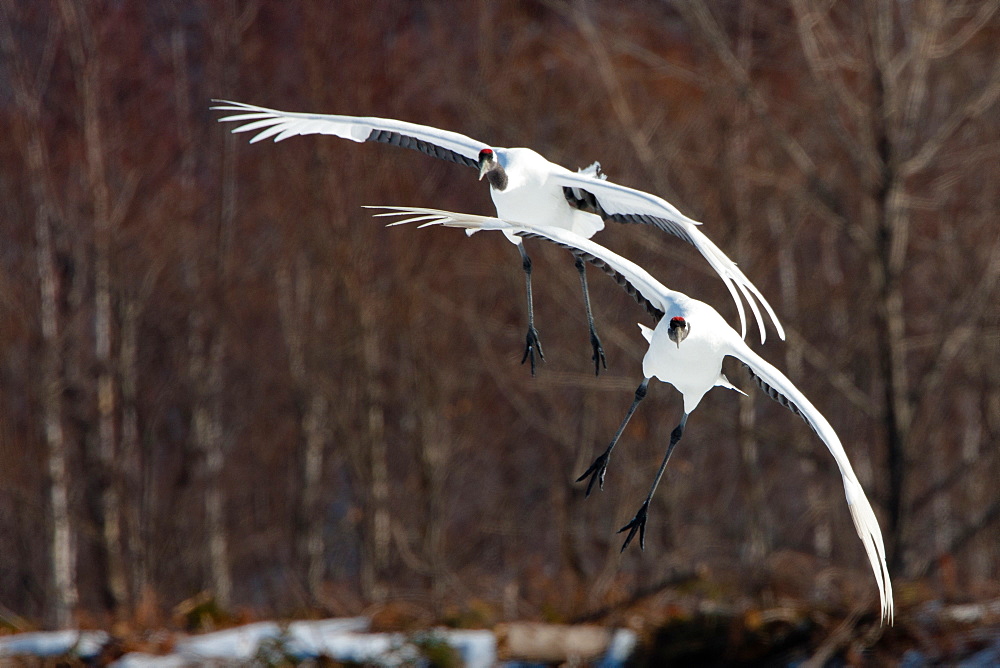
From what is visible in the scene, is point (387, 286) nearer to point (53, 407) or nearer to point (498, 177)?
point (53, 407)

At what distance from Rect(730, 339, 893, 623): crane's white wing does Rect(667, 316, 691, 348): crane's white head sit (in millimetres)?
209

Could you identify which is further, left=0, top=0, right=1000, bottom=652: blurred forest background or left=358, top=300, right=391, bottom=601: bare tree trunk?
left=358, top=300, right=391, bottom=601: bare tree trunk

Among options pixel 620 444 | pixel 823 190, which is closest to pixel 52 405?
pixel 620 444

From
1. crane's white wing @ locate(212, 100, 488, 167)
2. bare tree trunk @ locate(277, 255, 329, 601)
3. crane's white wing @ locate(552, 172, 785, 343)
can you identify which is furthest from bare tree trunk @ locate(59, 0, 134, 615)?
crane's white wing @ locate(552, 172, 785, 343)

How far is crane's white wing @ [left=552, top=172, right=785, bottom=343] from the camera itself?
396 cm

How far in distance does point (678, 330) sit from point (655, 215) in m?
0.57

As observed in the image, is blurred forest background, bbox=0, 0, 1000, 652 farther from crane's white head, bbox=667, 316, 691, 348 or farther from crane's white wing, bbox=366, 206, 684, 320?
crane's white head, bbox=667, 316, 691, 348

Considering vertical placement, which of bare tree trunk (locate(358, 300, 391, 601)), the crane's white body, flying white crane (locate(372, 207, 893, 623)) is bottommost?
bare tree trunk (locate(358, 300, 391, 601))

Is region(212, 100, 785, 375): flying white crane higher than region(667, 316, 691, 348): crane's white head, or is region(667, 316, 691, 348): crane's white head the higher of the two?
region(212, 100, 785, 375): flying white crane

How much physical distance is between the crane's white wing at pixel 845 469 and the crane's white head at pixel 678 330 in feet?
0.69

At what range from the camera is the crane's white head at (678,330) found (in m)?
4.38

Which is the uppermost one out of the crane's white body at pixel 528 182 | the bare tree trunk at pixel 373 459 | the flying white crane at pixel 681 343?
the crane's white body at pixel 528 182

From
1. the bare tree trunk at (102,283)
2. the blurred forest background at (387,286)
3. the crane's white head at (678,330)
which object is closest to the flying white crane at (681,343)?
the crane's white head at (678,330)

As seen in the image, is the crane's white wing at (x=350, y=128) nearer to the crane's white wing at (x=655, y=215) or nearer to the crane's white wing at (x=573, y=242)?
the crane's white wing at (x=655, y=215)
